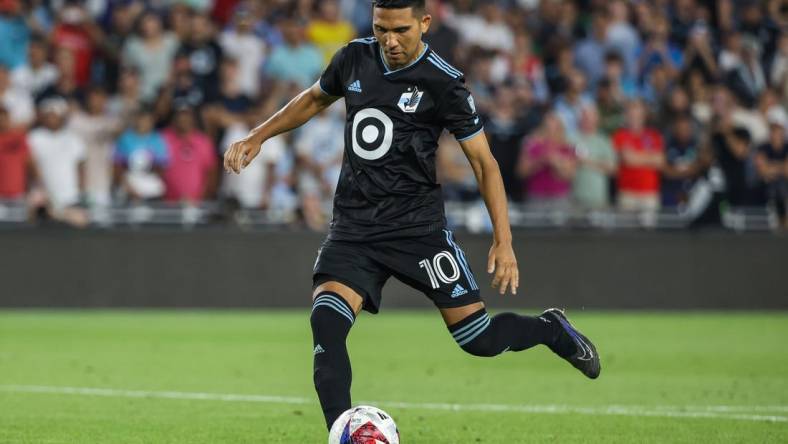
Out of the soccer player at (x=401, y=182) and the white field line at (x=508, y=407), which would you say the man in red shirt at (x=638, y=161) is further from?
the soccer player at (x=401, y=182)

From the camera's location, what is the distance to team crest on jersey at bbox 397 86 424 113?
7.04 m

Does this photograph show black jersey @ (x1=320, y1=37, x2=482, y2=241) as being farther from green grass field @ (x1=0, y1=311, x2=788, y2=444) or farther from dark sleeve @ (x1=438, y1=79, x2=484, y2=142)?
green grass field @ (x1=0, y1=311, x2=788, y2=444)

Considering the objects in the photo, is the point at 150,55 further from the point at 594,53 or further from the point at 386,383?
the point at 386,383

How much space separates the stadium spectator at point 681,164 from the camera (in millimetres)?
18547

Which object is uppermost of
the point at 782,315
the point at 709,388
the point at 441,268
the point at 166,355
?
the point at 441,268

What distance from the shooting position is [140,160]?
56.5 ft

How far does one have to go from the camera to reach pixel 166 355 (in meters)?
12.9

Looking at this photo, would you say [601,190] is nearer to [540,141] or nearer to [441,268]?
[540,141]

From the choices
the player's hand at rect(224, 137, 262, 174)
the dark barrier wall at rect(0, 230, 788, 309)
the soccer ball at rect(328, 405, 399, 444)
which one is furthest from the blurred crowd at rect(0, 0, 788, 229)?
the soccer ball at rect(328, 405, 399, 444)

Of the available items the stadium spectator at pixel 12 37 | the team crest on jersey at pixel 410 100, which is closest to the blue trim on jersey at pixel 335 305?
the team crest on jersey at pixel 410 100

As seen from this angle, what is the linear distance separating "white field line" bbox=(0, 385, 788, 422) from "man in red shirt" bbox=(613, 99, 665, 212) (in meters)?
9.06

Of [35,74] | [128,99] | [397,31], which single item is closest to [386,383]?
[397,31]

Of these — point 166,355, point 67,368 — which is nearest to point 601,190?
point 166,355

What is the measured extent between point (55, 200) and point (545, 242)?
21.1 feet
